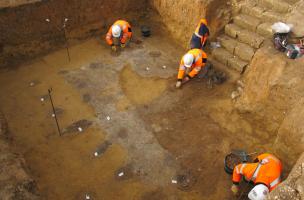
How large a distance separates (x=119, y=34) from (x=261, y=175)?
567cm

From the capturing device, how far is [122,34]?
8961 mm

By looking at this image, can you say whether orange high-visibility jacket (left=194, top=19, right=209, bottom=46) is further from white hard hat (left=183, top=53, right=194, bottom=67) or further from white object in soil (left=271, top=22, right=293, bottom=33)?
white object in soil (left=271, top=22, right=293, bottom=33)

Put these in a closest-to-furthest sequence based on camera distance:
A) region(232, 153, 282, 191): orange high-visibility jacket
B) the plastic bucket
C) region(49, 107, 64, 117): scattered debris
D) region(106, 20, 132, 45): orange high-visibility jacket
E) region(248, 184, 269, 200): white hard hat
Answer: region(248, 184, 269, 200): white hard hat
region(232, 153, 282, 191): orange high-visibility jacket
the plastic bucket
region(49, 107, 64, 117): scattered debris
region(106, 20, 132, 45): orange high-visibility jacket

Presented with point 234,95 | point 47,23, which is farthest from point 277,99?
point 47,23

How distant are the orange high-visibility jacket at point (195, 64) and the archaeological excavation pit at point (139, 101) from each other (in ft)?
1.10

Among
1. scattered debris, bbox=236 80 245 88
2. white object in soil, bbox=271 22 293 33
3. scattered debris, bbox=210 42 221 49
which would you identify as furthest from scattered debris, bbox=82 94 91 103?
white object in soil, bbox=271 22 293 33

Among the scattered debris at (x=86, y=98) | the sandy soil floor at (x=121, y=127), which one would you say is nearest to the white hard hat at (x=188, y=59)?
the sandy soil floor at (x=121, y=127)

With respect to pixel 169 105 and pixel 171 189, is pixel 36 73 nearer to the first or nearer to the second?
pixel 169 105

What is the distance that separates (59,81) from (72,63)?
853 mm

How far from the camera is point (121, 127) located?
6.99m

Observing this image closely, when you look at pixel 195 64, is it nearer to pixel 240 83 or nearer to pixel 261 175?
pixel 240 83

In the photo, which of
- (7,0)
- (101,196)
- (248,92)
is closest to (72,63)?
(7,0)

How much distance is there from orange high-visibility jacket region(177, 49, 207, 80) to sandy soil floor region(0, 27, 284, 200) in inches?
14.2

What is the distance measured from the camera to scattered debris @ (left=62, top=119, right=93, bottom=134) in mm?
6914
